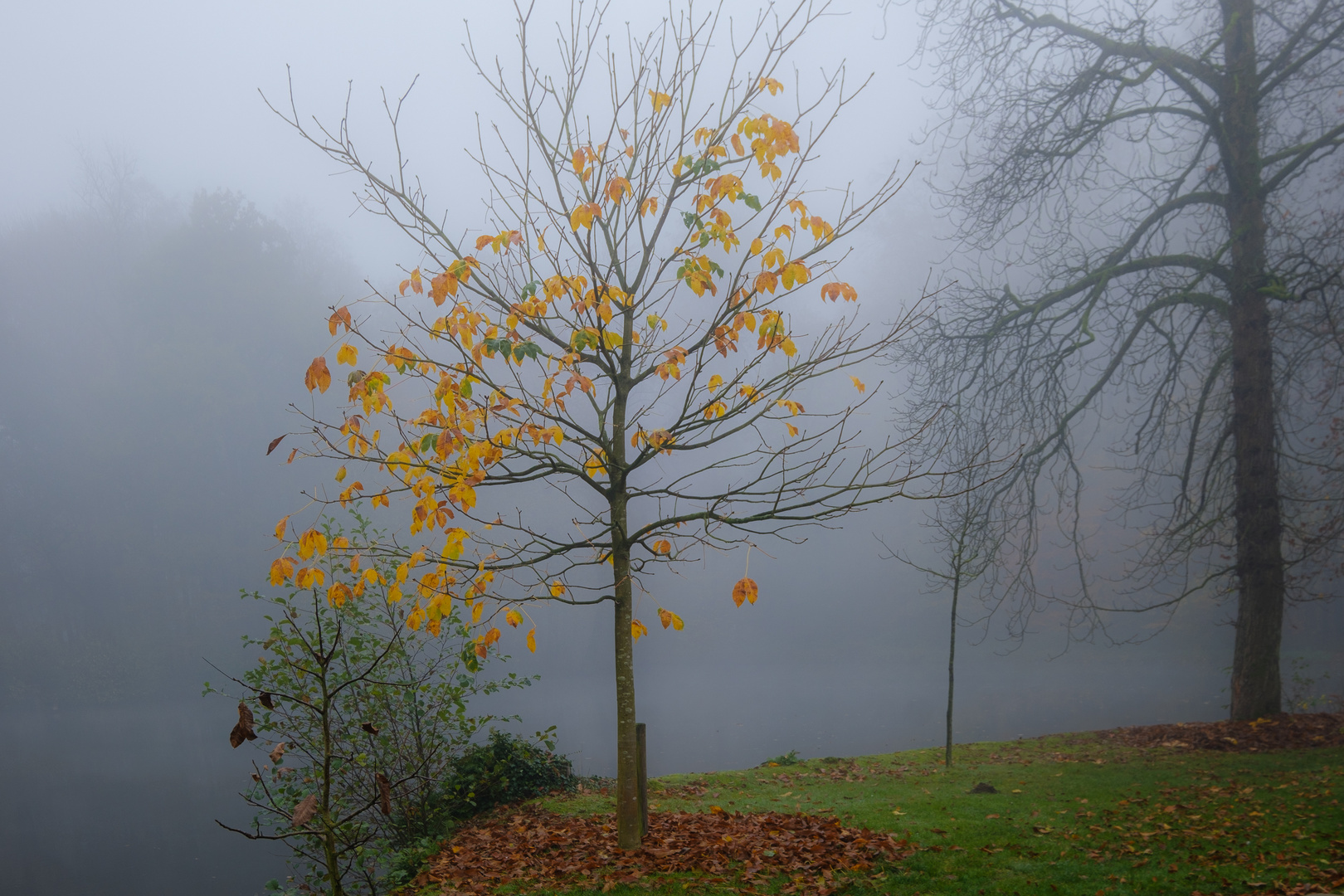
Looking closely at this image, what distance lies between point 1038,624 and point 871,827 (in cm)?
2397

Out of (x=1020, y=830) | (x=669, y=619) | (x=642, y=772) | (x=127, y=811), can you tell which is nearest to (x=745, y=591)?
(x=669, y=619)

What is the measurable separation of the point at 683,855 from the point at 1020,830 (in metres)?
2.47

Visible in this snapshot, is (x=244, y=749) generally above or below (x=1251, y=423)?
below

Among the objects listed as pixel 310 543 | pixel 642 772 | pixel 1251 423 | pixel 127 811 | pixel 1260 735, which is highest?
pixel 1251 423

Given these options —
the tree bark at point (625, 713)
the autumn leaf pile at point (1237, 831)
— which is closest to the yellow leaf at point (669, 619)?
the tree bark at point (625, 713)

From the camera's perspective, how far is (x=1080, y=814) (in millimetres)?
5547

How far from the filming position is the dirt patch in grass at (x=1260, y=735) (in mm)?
7055

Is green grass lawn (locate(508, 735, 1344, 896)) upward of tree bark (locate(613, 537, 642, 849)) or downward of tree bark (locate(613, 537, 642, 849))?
downward

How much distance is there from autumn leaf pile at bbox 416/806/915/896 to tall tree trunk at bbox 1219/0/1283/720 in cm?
571

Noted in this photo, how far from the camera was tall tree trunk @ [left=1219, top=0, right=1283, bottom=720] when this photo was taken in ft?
25.7

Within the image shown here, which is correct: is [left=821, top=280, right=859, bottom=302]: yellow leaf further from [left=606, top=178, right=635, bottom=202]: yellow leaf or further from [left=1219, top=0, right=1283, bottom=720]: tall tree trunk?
[left=1219, top=0, right=1283, bottom=720]: tall tree trunk

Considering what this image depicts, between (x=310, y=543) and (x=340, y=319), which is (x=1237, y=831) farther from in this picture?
(x=340, y=319)

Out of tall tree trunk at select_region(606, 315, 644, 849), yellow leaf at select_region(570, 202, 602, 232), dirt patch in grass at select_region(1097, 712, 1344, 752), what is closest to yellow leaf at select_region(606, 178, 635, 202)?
yellow leaf at select_region(570, 202, 602, 232)

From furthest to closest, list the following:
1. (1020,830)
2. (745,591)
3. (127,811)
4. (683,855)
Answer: (127,811)
(1020,830)
(683,855)
(745,591)
